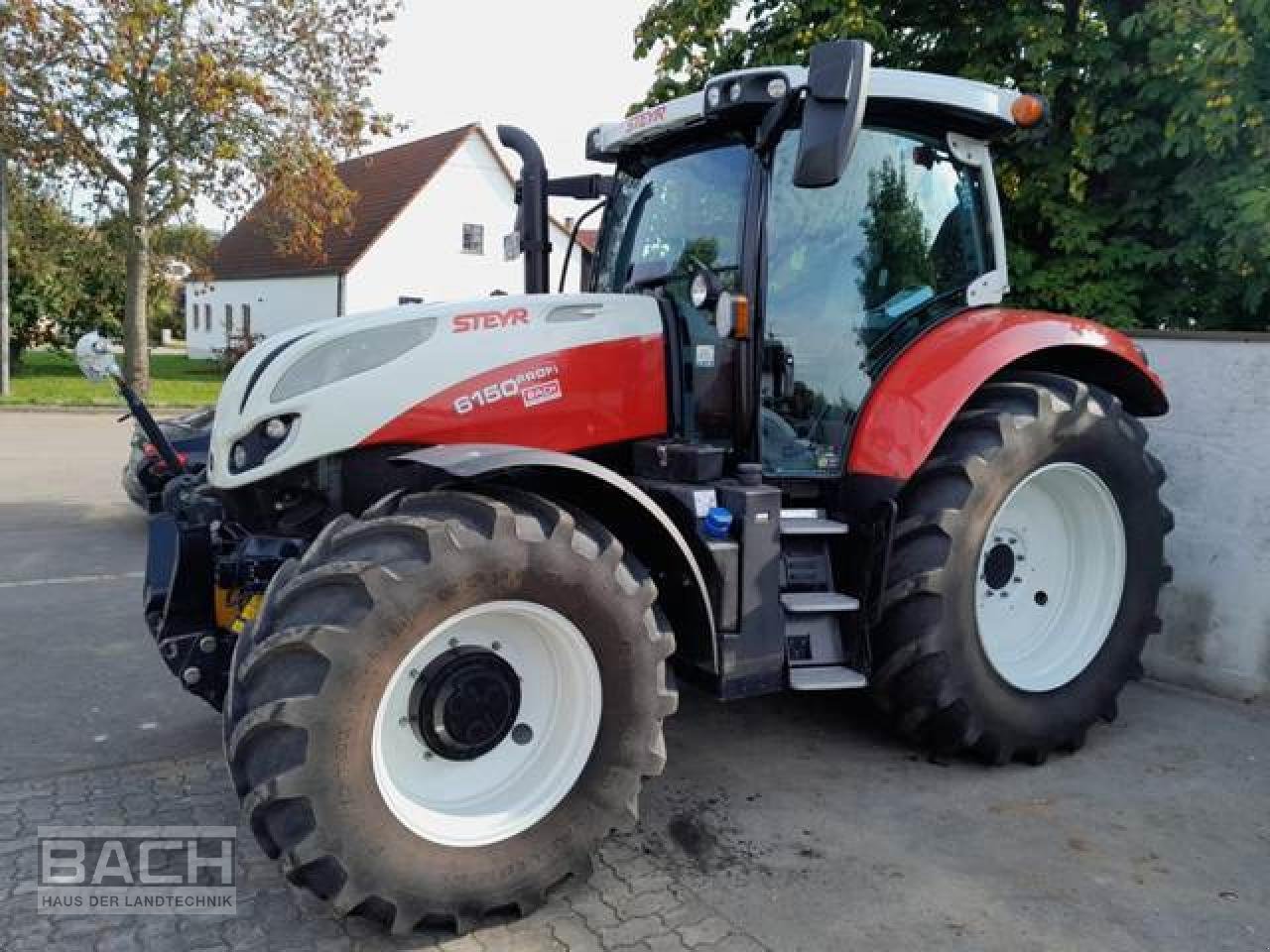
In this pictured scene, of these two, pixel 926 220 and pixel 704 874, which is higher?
pixel 926 220

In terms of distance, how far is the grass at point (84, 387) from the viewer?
1880 cm

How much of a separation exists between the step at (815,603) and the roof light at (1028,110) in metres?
2.04

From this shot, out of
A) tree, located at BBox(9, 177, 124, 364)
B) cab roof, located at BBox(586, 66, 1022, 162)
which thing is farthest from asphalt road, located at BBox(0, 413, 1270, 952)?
tree, located at BBox(9, 177, 124, 364)

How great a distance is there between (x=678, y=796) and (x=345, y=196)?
18.4 meters

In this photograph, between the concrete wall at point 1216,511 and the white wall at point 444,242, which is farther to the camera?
the white wall at point 444,242

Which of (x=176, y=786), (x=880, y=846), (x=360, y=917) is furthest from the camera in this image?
(x=176, y=786)

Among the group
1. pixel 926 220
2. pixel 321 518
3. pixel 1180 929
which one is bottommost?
pixel 1180 929

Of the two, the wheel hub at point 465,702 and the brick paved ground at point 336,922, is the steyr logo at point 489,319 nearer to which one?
the wheel hub at point 465,702

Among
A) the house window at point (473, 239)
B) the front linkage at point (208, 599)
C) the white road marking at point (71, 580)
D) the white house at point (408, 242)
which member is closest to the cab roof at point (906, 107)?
the front linkage at point (208, 599)

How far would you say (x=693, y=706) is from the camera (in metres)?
4.70

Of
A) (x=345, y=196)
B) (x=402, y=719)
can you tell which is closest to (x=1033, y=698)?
(x=402, y=719)

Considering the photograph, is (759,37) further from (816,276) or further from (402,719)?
(402,719)

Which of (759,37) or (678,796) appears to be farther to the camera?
(759,37)

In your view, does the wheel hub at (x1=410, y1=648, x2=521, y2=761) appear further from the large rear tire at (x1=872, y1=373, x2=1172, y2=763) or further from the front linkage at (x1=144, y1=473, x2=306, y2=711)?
the large rear tire at (x1=872, y1=373, x2=1172, y2=763)
